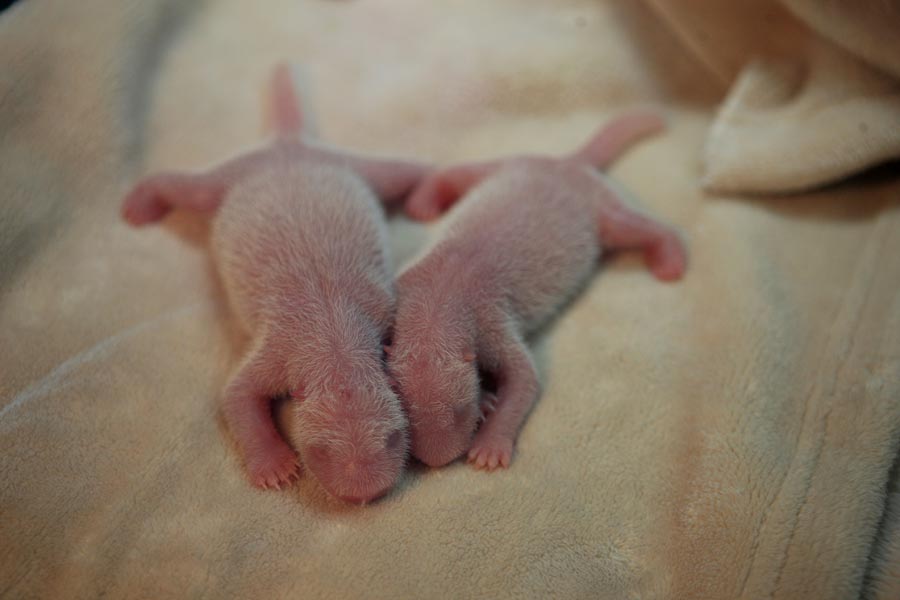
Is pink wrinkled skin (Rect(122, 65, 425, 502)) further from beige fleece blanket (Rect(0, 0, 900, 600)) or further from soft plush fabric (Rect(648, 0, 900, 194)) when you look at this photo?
soft plush fabric (Rect(648, 0, 900, 194))

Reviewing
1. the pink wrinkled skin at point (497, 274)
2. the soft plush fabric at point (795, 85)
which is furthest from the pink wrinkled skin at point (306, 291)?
the soft plush fabric at point (795, 85)

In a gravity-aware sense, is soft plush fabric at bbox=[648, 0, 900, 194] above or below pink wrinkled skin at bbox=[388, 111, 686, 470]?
above

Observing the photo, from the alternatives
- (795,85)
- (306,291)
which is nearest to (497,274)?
(306,291)

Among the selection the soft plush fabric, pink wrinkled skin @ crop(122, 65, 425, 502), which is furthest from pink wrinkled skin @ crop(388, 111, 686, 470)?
the soft plush fabric

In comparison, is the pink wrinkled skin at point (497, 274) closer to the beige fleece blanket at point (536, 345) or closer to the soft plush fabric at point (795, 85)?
the beige fleece blanket at point (536, 345)

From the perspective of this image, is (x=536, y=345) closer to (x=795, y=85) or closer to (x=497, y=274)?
(x=497, y=274)
